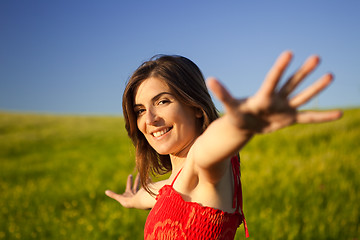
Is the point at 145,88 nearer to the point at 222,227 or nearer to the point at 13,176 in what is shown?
the point at 222,227

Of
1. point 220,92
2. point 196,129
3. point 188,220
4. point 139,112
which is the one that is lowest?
point 188,220

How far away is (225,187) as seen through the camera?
1.91 metres

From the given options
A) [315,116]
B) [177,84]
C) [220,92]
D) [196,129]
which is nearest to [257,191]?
[196,129]

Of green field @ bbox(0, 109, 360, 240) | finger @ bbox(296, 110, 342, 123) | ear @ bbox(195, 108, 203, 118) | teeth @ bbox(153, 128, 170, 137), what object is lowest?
green field @ bbox(0, 109, 360, 240)

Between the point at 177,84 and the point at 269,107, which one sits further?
the point at 177,84

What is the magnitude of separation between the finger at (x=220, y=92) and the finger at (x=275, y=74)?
104 mm

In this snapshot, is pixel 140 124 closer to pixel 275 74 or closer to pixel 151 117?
pixel 151 117

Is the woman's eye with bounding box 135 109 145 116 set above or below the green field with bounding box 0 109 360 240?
above

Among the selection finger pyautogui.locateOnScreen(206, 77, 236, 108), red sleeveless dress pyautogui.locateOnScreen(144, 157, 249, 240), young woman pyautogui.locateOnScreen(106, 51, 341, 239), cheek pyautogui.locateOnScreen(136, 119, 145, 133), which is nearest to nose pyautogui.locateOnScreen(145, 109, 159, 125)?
young woman pyautogui.locateOnScreen(106, 51, 341, 239)

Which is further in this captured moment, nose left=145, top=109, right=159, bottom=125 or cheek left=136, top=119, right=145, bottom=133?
cheek left=136, top=119, right=145, bottom=133

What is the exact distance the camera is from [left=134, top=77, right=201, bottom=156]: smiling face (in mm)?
2135

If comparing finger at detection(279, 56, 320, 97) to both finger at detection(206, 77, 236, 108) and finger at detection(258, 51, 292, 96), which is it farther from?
finger at detection(206, 77, 236, 108)

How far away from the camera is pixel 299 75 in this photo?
1.11 metres

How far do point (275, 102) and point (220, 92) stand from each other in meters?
0.19
